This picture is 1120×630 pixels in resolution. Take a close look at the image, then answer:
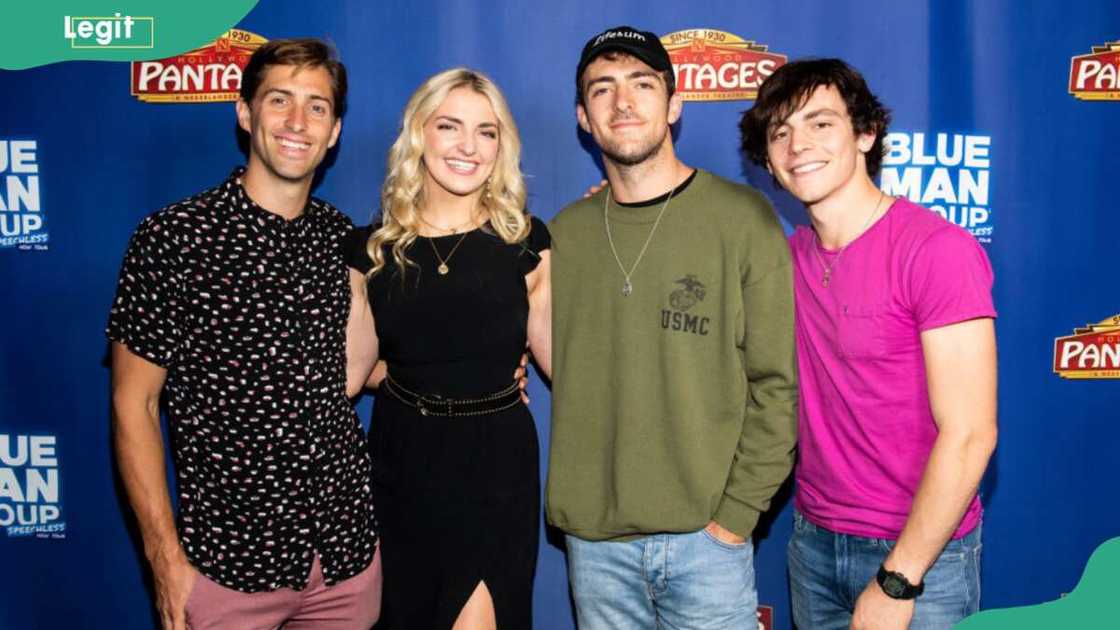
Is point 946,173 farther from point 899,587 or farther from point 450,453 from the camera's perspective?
point 450,453

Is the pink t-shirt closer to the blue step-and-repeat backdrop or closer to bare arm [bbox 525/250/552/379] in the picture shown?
bare arm [bbox 525/250/552/379]

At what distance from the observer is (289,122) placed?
1752 mm

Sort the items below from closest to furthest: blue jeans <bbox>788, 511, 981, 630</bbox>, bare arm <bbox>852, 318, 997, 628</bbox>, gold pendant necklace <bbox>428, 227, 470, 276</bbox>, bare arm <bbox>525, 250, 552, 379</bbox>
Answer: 1. bare arm <bbox>852, 318, 997, 628</bbox>
2. blue jeans <bbox>788, 511, 981, 630</bbox>
3. gold pendant necklace <bbox>428, 227, 470, 276</bbox>
4. bare arm <bbox>525, 250, 552, 379</bbox>

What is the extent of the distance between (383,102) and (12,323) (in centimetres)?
134

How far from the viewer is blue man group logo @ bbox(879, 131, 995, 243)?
2.35 meters

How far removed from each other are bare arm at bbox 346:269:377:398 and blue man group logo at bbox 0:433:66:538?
1.25 meters

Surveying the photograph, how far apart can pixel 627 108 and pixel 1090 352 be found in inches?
63.8

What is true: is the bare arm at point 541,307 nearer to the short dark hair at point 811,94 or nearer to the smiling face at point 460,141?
the smiling face at point 460,141

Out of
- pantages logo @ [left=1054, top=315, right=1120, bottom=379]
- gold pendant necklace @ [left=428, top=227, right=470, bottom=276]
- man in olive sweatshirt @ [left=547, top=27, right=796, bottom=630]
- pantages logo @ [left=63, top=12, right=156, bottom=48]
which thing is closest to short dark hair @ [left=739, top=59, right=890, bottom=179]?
man in olive sweatshirt @ [left=547, top=27, right=796, bottom=630]

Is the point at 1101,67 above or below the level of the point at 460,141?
above

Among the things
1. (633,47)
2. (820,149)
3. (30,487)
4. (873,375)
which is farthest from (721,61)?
(30,487)

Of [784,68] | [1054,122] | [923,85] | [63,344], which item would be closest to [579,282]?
[784,68]

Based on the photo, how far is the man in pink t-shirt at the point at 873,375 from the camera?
1454 millimetres

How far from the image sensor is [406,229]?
77.0 inches
